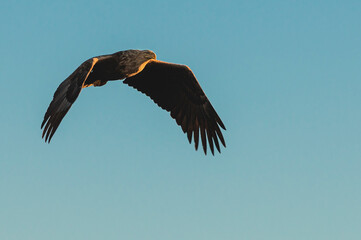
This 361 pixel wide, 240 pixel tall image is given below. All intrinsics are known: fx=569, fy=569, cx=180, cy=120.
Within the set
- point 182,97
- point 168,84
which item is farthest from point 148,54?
point 182,97

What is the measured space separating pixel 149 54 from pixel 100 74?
3.25 ft

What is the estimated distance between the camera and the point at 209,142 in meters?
12.1

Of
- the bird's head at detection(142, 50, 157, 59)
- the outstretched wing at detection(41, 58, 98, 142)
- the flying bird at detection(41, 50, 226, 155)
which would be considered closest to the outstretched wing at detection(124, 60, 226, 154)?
the flying bird at detection(41, 50, 226, 155)

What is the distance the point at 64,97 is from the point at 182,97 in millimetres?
3398

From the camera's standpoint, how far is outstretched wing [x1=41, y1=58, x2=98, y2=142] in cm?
900

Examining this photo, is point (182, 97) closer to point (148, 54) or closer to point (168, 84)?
point (168, 84)

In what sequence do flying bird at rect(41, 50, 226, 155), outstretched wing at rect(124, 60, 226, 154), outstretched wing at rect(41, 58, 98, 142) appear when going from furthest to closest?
1. outstretched wing at rect(124, 60, 226, 154)
2. flying bird at rect(41, 50, 226, 155)
3. outstretched wing at rect(41, 58, 98, 142)

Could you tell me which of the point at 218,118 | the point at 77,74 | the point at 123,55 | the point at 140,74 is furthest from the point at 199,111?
the point at 77,74

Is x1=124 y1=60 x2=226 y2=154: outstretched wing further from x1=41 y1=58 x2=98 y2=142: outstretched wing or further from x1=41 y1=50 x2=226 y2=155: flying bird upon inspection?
x1=41 y1=58 x2=98 y2=142: outstretched wing

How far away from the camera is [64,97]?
930 centimetres

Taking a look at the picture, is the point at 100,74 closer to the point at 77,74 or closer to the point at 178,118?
the point at 77,74

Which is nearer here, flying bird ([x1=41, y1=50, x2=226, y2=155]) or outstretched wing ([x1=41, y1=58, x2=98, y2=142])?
outstretched wing ([x1=41, y1=58, x2=98, y2=142])

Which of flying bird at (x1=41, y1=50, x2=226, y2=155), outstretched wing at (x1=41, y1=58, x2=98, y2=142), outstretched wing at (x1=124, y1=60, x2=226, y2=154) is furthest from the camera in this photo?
outstretched wing at (x1=124, y1=60, x2=226, y2=154)

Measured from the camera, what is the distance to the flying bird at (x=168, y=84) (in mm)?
10445
